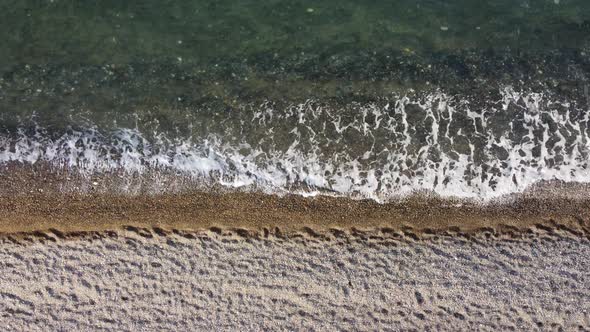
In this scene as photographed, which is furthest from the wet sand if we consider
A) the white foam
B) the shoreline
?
the white foam

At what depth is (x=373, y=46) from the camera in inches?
230

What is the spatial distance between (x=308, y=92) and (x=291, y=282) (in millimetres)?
1846

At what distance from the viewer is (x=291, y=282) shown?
513 cm

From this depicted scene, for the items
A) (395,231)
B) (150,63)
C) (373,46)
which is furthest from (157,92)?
(395,231)

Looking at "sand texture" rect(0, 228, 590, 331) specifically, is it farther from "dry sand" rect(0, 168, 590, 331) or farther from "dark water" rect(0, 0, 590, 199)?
"dark water" rect(0, 0, 590, 199)

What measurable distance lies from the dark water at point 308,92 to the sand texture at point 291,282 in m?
0.57

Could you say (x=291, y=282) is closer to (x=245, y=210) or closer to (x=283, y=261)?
(x=283, y=261)

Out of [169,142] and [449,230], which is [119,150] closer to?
[169,142]

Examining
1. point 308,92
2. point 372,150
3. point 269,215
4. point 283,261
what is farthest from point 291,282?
point 308,92

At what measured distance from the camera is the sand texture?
5.08 meters

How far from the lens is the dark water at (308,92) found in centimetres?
541

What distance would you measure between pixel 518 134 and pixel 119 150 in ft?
12.5

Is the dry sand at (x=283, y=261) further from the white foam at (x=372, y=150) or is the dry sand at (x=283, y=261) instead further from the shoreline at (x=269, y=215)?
the white foam at (x=372, y=150)

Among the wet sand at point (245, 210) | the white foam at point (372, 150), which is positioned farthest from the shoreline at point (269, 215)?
the white foam at point (372, 150)
